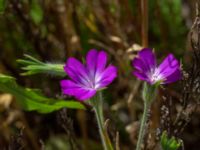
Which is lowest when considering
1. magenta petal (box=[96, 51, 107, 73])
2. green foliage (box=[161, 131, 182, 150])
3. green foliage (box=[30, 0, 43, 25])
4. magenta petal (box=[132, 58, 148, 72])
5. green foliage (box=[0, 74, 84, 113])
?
green foliage (box=[161, 131, 182, 150])

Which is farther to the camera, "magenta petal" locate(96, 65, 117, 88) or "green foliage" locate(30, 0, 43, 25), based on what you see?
"green foliage" locate(30, 0, 43, 25)

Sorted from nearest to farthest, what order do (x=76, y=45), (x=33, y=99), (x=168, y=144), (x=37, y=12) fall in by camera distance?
(x=168, y=144), (x=33, y=99), (x=76, y=45), (x=37, y=12)

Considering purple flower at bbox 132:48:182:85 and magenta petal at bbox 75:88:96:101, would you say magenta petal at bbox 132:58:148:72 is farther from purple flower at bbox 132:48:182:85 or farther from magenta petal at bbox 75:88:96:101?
magenta petal at bbox 75:88:96:101

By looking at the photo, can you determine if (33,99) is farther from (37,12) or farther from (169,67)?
(37,12)

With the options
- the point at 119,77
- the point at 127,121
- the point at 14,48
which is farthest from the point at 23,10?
the point at 127,121

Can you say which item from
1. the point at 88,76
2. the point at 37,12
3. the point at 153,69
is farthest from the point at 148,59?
the point at 37,12

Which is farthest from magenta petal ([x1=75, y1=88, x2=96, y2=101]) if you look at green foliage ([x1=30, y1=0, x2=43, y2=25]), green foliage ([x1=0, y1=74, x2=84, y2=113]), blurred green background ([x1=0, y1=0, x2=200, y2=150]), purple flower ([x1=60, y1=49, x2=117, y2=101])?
green foliage ([x1=30, y1=0, x2=43, y2=25])

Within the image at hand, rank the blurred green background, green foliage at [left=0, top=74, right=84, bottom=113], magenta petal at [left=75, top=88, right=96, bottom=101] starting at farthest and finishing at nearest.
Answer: the blurred green background < green foliage at [left=0, top=74, right=84, bottom=113] < magenta petal at [left=75, top=88, right=96, bottom=101]
